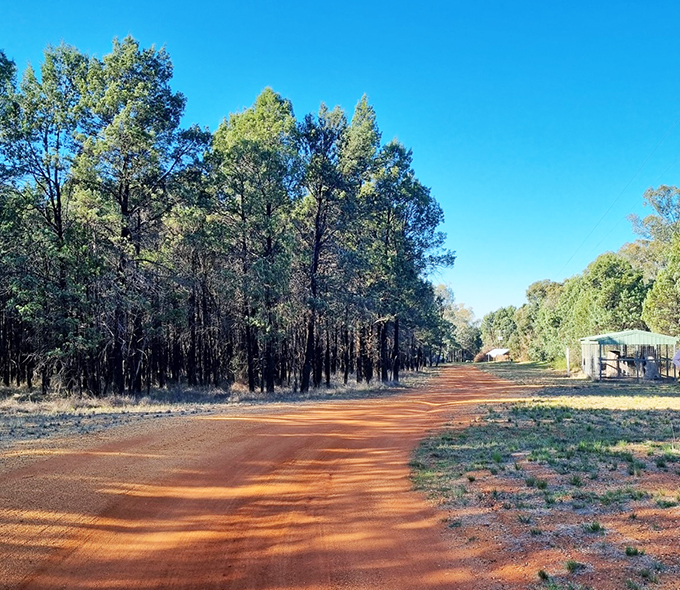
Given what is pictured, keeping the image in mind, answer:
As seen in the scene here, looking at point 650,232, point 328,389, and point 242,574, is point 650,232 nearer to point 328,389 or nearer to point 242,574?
point 328,389

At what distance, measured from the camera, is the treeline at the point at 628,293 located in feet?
119

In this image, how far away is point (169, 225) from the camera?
2464 cm

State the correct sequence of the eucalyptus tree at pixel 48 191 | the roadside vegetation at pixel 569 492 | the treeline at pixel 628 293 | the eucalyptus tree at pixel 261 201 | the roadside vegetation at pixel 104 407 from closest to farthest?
1. the roadside vegetation at pixel 569 492
2. the roadside vegetation at pixel 104 407
3. the eucalyptus tree at pixel 48 191
4. the eucalyptus tree at pixel 261 201
5. the treeline at pixel 628 293

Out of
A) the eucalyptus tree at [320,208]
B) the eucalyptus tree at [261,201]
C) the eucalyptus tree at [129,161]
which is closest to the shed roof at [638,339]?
the eucalyptus tree at [320,208]

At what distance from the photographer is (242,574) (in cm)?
464

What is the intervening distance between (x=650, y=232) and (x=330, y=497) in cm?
6805

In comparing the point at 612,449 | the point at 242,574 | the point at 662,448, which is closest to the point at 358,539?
the point at 242,574

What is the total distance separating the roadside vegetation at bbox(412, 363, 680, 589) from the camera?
4.80 m

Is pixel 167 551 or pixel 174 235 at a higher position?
pixel 174 235

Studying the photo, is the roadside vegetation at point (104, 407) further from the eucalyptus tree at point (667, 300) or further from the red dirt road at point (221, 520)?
the eucalyptus tree at point (667, 300)

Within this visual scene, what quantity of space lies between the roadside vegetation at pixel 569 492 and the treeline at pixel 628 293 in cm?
2671

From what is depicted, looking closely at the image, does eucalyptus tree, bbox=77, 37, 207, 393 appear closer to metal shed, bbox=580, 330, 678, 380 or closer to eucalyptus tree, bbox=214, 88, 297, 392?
eucalyptus tree, bbox=214, 88, 297, 392

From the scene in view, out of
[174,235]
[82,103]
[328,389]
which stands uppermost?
[82,103]

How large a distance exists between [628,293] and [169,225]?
39402 millimetres
